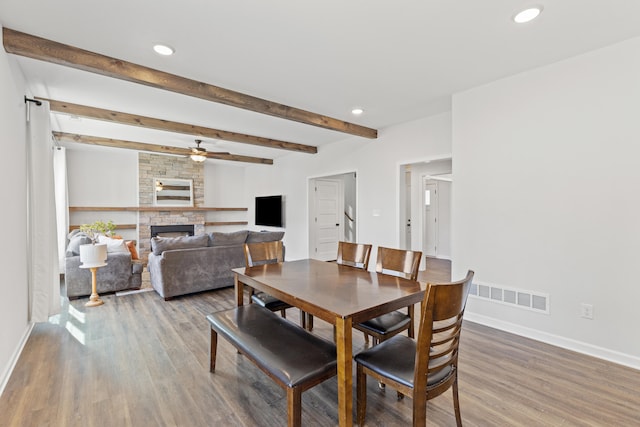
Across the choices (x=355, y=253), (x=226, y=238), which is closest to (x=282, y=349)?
(x=355, y=253)

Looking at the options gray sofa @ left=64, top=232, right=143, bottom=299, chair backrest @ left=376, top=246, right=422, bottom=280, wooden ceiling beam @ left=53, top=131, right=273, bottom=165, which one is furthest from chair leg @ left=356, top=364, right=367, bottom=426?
wooden ceiling beam @ left=53, top=131, right=273, bottom=165

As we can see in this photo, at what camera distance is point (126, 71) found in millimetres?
2645

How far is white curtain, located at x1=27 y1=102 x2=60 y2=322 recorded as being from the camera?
2.92 m

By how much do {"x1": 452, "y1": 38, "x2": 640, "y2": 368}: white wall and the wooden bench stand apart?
2.32 metres

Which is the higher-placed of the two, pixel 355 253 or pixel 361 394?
pixel 355 253

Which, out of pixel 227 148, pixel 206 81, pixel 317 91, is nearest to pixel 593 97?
pixel 317 91

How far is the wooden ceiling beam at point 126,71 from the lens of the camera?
226 centimetres

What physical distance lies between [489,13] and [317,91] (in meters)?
1.82

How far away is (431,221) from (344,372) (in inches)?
263

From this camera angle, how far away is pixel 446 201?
7504 mm

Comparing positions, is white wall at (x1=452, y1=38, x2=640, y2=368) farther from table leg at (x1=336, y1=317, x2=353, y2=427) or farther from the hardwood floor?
table leg at (x1=336, y1=317, x2=353, y2=427)

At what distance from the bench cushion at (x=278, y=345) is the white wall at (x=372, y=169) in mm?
3153

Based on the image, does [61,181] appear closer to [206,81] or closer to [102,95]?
[102,95]

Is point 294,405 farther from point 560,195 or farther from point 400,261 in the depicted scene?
point 560,195
